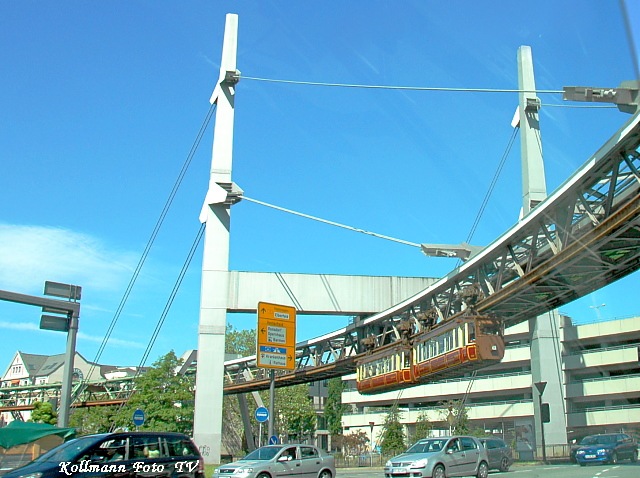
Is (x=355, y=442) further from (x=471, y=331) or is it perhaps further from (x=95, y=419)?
(x=471, y=331)

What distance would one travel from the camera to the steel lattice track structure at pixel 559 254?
16.0 metres

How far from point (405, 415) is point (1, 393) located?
54.6m

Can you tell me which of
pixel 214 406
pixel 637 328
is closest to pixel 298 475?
pixel 214 406

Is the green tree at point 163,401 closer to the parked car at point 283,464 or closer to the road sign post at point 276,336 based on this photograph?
the road sign post at point 276,336

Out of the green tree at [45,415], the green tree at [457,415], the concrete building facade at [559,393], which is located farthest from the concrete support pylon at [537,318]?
the green tree at [45,415]

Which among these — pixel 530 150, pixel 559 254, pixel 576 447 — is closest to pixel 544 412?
pixel 576 447

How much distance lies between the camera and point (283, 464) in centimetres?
2105

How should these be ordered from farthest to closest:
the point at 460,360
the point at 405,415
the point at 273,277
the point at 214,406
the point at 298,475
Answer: the point at 405,415, the point at 273,277, the point at 214,406, the point at 460,360, the point at 298,475

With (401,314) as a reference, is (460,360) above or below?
below

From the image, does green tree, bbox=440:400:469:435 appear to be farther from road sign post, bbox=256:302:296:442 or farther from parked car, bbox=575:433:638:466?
road sign post, bbox=256:302:296:442

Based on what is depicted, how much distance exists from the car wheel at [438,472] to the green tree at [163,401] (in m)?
33.8

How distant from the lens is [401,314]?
108 ft

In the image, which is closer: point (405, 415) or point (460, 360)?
point (460, 360)

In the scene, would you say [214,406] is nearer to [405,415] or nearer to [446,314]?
[446,314]
